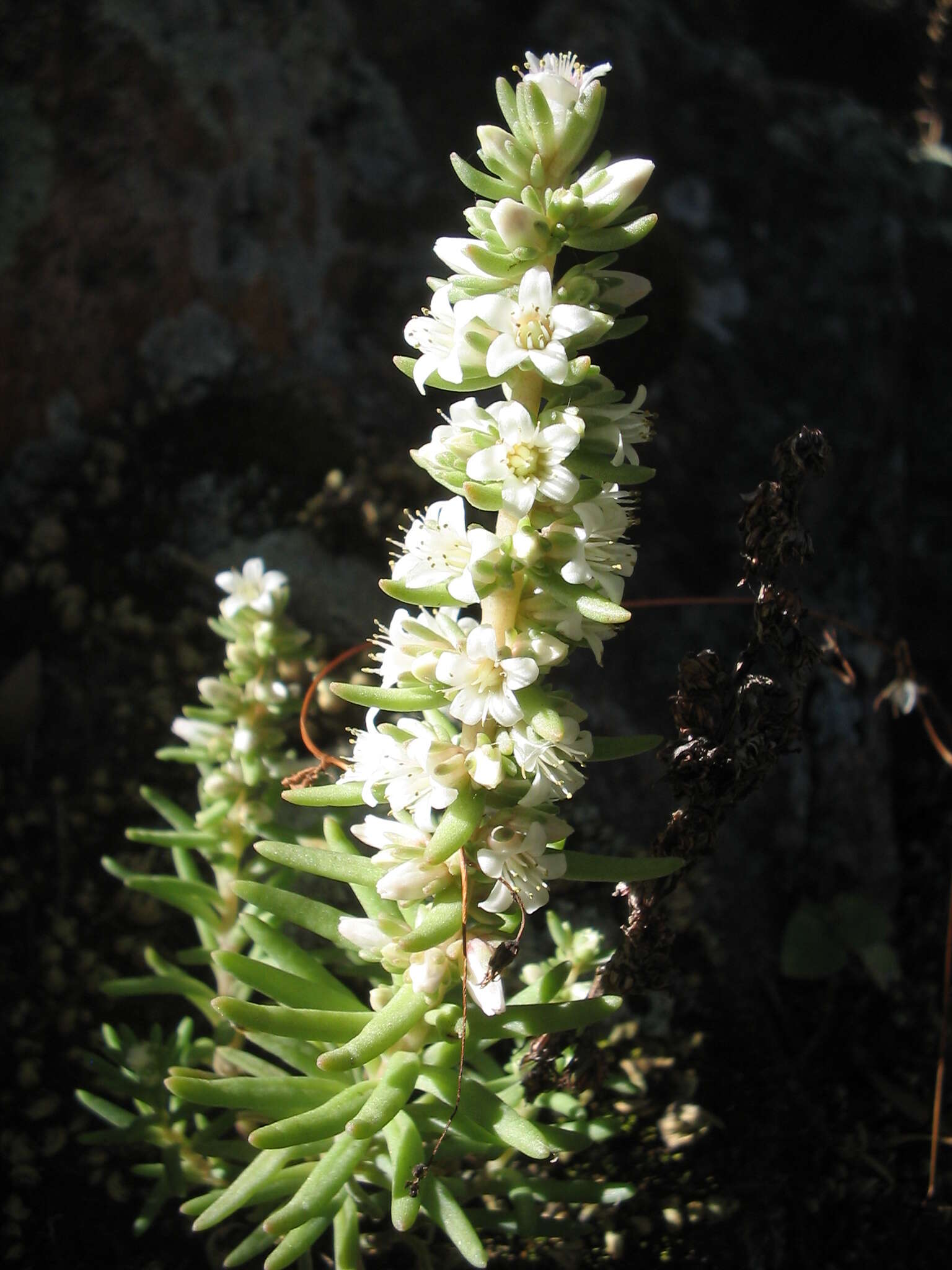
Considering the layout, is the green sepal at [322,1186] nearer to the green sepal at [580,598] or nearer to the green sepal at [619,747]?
the green sepal at [619,747]

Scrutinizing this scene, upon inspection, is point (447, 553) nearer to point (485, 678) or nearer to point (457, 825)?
point (485, 678)

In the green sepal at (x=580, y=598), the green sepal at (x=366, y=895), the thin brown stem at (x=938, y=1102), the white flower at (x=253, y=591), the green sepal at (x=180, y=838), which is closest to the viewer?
the green sepal at (x=580, y=598)

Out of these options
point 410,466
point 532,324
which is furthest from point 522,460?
point 410,466

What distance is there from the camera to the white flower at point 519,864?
1.80 metres

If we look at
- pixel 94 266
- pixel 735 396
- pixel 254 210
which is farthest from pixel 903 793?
pixel 94 266

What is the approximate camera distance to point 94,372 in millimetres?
4230

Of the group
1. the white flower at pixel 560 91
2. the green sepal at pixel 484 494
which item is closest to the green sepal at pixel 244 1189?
the green sepal at pixel 484 494

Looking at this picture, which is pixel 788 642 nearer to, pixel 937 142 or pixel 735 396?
pixel 735 396

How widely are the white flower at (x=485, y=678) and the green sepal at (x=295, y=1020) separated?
0.67 metres

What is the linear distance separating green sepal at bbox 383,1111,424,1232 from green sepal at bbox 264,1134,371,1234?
0.23ft

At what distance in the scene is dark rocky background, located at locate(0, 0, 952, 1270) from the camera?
3010 millimetres

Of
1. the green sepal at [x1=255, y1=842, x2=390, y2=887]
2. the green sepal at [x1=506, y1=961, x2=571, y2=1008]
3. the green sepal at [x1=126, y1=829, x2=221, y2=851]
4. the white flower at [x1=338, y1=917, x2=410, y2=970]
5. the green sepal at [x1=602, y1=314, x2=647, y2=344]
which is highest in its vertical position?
the green sepal at [x1=602, y1=314, x2=647, y2=344]

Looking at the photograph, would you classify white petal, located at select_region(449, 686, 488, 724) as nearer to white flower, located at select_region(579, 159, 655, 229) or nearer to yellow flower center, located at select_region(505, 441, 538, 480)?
yellow flower center, located at select_region(505, 441, 538, 480)

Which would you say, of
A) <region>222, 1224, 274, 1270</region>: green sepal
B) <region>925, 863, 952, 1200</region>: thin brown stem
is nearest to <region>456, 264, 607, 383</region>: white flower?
<region>222, 1224, 274, 1270</region>: green sepal
